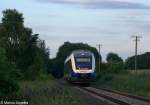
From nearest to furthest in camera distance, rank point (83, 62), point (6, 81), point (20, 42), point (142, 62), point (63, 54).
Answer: point (6, 81), point (83, 62), point (20, 42), point (63, 54), point (142, 62)

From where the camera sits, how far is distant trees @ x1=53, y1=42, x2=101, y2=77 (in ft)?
454

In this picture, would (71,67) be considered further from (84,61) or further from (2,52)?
(2,52)

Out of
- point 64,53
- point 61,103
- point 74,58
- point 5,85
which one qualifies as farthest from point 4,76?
point 64,53

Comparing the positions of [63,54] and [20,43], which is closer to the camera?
[20,43]

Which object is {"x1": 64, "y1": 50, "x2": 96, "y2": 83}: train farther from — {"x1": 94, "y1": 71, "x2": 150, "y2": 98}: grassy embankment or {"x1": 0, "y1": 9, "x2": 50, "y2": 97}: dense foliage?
{"x1": 0, "y1": 9, "x2": 50, "y2": 97}: dense foliage

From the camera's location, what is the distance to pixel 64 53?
155 meters

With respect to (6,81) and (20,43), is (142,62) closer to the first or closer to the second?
Answer: (20,43)

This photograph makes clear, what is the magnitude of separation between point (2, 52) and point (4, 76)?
1688 millimetres

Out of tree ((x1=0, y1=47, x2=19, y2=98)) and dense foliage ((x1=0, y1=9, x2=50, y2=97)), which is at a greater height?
dense foliage ((x1=0, y1=9, x2=50, y2=97))

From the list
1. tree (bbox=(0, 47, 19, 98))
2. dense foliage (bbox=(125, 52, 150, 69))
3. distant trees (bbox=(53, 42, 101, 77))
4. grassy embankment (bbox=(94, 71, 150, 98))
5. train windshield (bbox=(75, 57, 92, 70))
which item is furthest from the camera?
dense foliage (bbox=(125, 52, 150, 69))

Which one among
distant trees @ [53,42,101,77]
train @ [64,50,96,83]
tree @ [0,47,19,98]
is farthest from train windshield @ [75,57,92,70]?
distant trees @ [53,42,101,77]

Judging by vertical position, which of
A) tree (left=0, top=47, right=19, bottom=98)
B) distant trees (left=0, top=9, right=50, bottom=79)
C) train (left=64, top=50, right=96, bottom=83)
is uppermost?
distant trees (left=0, top=9, right=50, bottom=79)

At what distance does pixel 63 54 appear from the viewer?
154250 millimetres

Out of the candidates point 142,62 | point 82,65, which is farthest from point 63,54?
point 82,65
